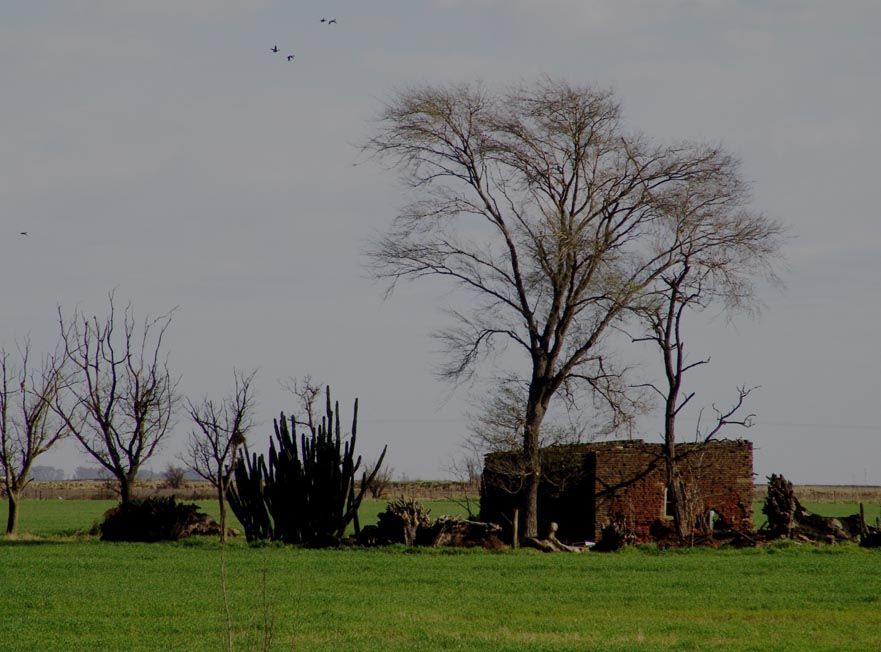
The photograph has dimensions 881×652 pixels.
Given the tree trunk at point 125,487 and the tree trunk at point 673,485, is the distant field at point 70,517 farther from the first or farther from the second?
the tree trunk at point 673,485

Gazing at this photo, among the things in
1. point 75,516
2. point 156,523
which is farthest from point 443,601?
point 75,516

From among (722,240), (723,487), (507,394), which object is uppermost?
(722,240)

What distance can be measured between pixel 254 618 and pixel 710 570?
500 inches

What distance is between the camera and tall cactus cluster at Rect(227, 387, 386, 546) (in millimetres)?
35344

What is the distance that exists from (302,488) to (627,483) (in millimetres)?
10214

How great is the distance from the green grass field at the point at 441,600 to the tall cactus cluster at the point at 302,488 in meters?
3.30

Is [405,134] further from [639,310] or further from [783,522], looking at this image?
[783,522]

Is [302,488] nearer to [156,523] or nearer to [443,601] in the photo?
[156,523]

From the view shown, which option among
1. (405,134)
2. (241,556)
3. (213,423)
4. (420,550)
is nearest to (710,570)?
(420,550)

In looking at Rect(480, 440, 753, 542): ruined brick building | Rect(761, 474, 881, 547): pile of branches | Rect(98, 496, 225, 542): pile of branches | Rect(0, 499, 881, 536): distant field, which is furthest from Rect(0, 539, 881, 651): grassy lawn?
Rect(0, 499, 881, 536): distant field

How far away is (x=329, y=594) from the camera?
68.9ft

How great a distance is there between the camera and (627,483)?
37500 millimetres

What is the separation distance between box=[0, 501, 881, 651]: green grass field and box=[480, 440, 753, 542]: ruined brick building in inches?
215

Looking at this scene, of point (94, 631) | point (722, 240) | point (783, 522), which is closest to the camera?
point (94, 631)
